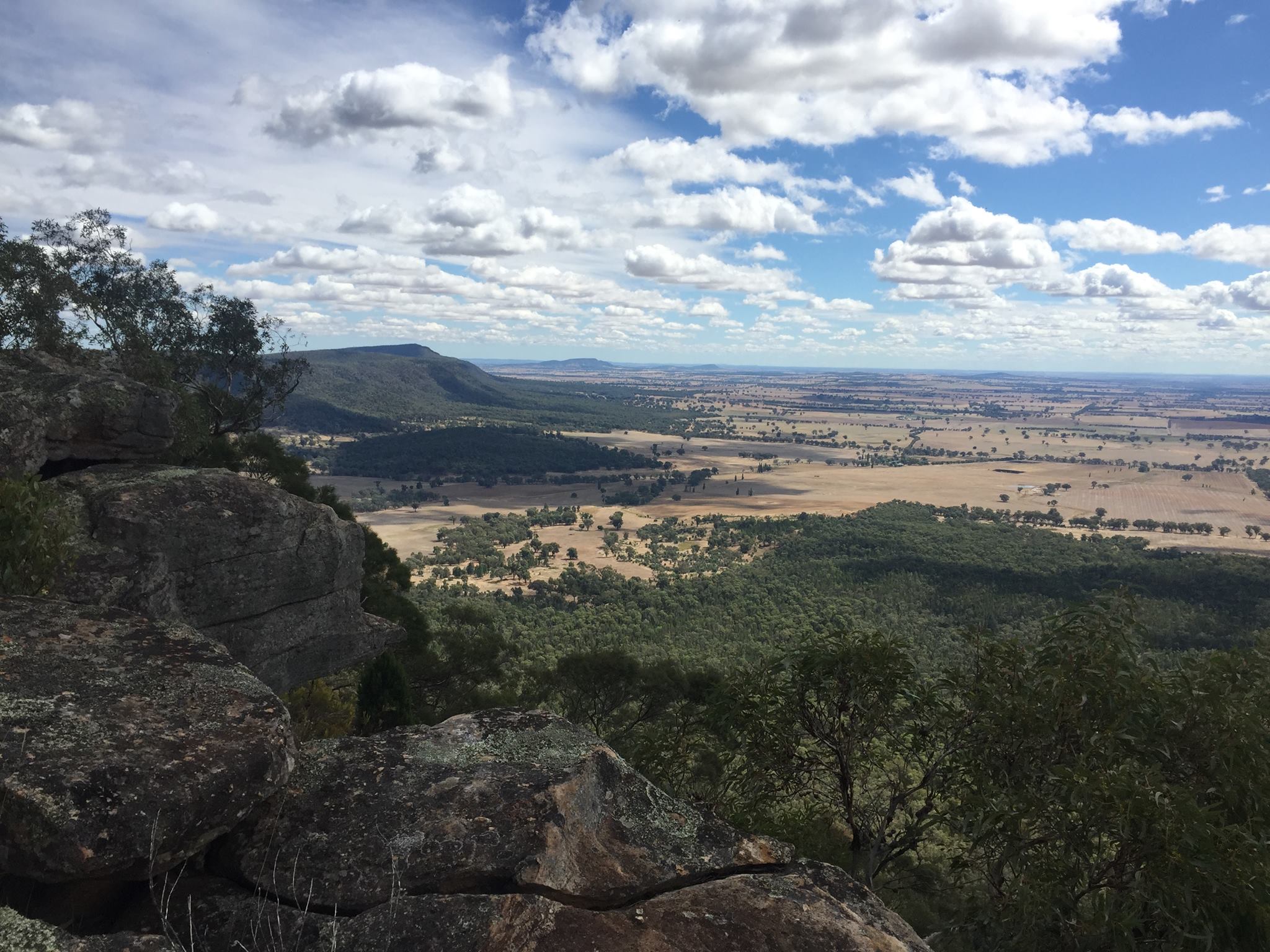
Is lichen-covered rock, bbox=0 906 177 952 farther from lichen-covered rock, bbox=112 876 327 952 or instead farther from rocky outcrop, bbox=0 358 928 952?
lichen-covered rock, bbox=112 876 327 952

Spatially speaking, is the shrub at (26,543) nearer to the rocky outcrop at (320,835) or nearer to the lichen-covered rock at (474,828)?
the rocky outcrop at (320,835)

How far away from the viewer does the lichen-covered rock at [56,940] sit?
554 centimetres

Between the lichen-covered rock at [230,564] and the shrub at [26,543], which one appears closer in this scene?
the shrub at [26,543]

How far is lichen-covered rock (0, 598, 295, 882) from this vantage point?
21.8 feet

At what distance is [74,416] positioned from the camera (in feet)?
68.7

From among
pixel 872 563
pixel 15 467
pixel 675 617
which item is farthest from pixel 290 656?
pixel 872 563

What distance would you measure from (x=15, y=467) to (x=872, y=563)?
11998cm

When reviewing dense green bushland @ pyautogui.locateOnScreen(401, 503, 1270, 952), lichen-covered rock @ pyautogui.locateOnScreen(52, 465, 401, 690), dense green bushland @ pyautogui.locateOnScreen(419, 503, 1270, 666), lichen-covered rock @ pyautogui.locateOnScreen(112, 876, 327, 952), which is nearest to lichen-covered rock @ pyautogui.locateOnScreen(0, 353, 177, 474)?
lichen-covered rock @ pyautogui.locateOnScreen(52, 465, 401, 690)

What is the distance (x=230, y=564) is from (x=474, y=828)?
14.6 metres

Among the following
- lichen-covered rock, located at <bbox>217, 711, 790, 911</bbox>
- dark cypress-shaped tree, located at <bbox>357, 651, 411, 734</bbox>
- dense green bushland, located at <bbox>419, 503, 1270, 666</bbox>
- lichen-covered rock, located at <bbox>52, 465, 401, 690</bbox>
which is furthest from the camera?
dense green bushland, located at <bbox>419, 503, 1270, 666</bbox>

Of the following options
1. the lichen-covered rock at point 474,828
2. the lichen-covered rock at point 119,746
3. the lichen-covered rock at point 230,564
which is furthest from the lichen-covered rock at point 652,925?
the lichen-covered rock at point 230,564

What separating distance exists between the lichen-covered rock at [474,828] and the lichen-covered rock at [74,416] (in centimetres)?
1536

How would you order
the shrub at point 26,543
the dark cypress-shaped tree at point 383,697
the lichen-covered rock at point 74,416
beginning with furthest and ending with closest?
1. the dark cypress-shaped tree at point 383,697
2. the lichen-covered rock at point 74,416
3. the shrub at point 26,543

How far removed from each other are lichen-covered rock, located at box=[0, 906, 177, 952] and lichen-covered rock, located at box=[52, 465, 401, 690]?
9595 mm
